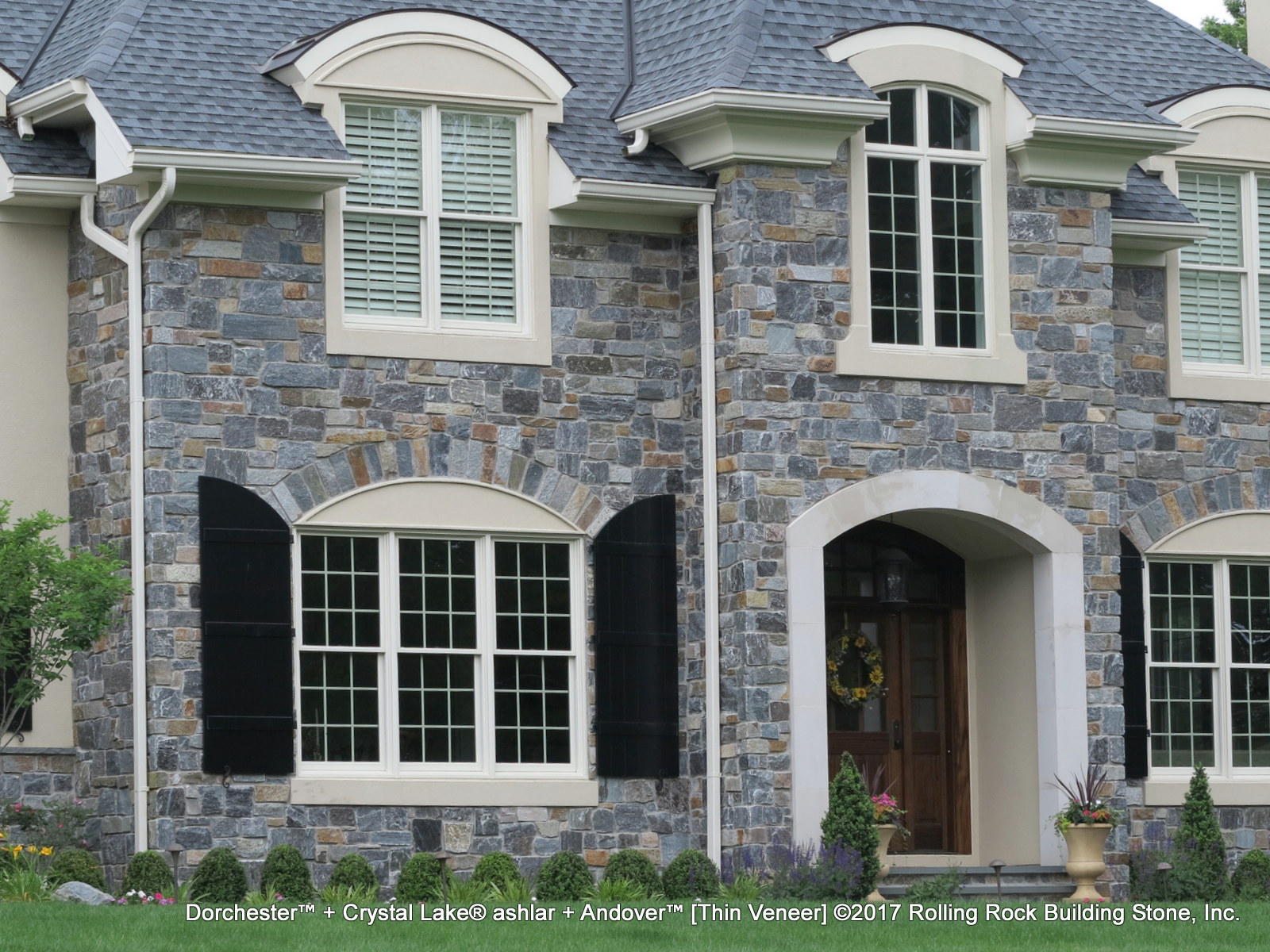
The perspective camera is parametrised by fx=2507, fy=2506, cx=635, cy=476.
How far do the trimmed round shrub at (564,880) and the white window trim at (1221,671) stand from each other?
5753 millimetres

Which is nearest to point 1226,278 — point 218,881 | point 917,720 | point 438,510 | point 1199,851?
point 917,720

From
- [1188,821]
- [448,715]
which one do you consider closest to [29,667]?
[448,715]

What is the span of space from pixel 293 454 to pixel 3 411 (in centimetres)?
242

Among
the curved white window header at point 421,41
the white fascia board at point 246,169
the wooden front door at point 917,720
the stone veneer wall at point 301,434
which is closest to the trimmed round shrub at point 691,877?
the stone veneer wall at point 301,434

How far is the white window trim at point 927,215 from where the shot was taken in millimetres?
20156

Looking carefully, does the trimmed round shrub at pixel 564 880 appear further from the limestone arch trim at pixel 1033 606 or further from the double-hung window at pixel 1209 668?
the double-hung window at pixel 1209 668

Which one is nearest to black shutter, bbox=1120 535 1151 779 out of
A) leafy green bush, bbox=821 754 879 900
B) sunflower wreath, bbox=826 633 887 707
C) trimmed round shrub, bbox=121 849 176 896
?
sunflower wreath, bbox=826 633 887 707

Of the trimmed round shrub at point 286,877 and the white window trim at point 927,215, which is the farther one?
the white window trim at point 927,215

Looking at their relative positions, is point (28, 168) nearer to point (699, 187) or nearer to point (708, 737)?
point (699, 187)

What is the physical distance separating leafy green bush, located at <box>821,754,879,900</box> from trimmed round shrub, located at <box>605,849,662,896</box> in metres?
1.47

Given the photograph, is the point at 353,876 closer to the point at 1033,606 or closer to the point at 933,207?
the point at 1033,606

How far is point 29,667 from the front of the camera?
18.0m

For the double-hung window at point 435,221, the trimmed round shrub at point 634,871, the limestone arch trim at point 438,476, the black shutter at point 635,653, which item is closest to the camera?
the limestone arch trim at point 438,476

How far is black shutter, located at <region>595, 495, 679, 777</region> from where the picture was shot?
64.9 feet
